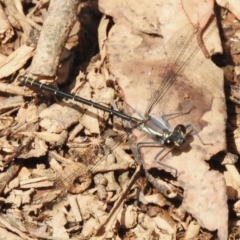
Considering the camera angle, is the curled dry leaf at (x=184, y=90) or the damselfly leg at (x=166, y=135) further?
Result: the damselfly leg at (x=166, y=135)

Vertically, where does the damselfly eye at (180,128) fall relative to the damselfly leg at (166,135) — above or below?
above

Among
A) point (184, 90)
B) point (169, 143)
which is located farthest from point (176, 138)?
point (184, 90)

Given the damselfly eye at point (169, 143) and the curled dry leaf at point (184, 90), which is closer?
the curled dry leaf at point (184, 90)

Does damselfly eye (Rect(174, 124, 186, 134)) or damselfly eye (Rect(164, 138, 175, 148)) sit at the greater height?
damselfly eye (Rect(174, 124, 186, 134))

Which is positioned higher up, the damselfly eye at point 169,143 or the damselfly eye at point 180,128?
the damselfly eye at point 180,128

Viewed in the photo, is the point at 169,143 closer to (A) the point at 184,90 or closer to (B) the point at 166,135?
(B) the point at 166,135

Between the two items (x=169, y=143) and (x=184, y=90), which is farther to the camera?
(x=184, y=90)

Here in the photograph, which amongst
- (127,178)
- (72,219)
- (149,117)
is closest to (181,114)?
(149,117)

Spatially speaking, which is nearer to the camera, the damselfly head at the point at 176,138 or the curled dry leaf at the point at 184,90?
the curled dry leaf at the point at 184,90
